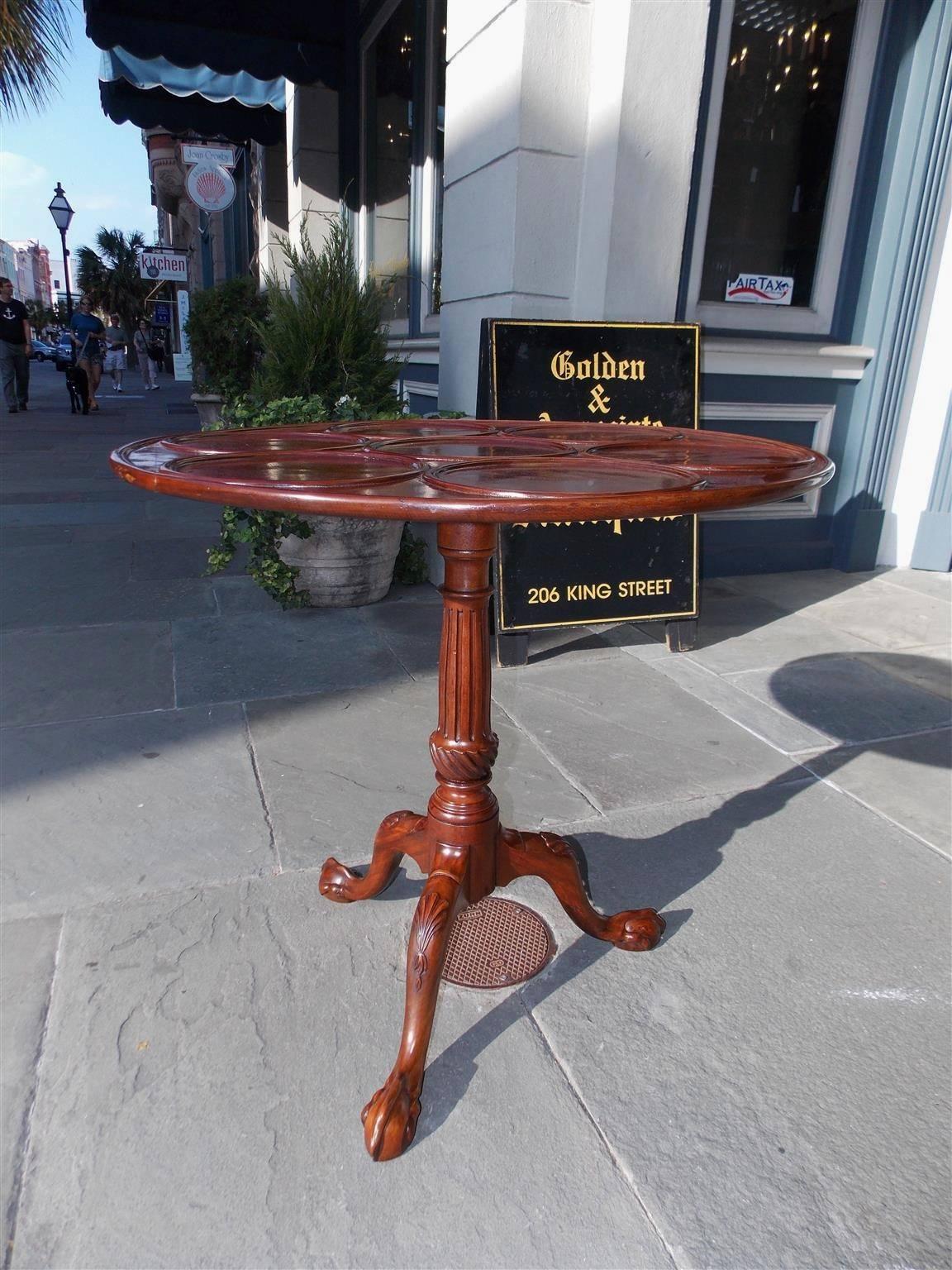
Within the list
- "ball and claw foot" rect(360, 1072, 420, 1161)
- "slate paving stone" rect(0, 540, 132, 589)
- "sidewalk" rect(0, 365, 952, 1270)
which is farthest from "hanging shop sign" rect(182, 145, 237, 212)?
"ball and claw foot" rect(360, 1072, 420, 1161)

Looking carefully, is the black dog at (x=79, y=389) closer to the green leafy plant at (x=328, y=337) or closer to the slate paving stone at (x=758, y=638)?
the green leafy plant at (x=328, y=337)

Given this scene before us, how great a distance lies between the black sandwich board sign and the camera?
3604mm

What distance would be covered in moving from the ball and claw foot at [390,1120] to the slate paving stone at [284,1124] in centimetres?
3

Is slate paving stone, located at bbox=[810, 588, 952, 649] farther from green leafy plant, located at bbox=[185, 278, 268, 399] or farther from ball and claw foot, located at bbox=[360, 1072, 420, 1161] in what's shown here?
green leafy plant, located at bbox=[185, 278, 268, 399]

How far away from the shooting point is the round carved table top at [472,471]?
124cm

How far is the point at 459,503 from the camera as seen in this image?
123 cm

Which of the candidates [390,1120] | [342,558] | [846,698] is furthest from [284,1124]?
[342,558]

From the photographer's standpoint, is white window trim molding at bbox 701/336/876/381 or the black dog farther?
the black dog

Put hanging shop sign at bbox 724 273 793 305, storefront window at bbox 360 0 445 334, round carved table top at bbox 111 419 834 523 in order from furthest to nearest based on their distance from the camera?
storefront window at bbox 360 0 445 334, hanging shop sign at bbox 724 273 793 305, round carved table top at bbox 111 419 834 523

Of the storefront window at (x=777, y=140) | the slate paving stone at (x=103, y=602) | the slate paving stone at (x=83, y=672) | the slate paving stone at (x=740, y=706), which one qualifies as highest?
the storefront window at (x=777, y=140)

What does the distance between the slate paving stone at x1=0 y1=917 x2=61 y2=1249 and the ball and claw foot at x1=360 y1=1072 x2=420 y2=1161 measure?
1.86 ft

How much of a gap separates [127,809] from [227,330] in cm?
681

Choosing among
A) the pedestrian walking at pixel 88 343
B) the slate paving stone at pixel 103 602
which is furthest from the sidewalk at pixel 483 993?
the pedestrian walking at pixel 88 343

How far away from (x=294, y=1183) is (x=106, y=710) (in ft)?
6.98
